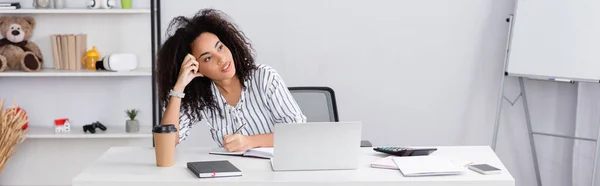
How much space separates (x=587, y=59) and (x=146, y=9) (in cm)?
214

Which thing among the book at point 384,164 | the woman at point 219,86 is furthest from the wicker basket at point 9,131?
the book at point 384,164

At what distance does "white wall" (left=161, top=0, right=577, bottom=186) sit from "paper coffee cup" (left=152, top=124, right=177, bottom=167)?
170 cm

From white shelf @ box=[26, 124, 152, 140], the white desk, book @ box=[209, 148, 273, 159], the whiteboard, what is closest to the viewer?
the white desk

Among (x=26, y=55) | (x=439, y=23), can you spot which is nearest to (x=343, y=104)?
(x=439, y=23)

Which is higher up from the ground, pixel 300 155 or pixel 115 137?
pixel 300 155

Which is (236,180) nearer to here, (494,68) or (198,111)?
(198,111)

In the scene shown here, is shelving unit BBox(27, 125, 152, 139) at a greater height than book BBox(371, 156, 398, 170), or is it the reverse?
book BBox(371, 156, 398, 170)

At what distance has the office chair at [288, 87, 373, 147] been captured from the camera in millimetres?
3359

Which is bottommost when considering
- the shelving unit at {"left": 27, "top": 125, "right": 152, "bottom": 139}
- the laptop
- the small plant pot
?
the shelving unit at {"left": 27, "top": 125, "right": 152, "bottom": 139}

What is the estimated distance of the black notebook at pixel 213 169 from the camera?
2.28 meters

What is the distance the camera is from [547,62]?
3.79 meters

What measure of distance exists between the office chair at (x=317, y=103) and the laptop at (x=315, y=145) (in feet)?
3.25

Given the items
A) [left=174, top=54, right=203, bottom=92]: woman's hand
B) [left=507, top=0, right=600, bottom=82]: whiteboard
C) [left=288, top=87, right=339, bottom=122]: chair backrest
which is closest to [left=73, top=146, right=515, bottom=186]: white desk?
[left=174, top=54, right=203, bottom=92]: woman's hand

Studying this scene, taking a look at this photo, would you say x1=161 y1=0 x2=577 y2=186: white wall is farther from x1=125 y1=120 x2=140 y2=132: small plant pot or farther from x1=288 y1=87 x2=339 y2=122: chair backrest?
x1=288 y1=87 x2=339 y2=122: chair backrest
